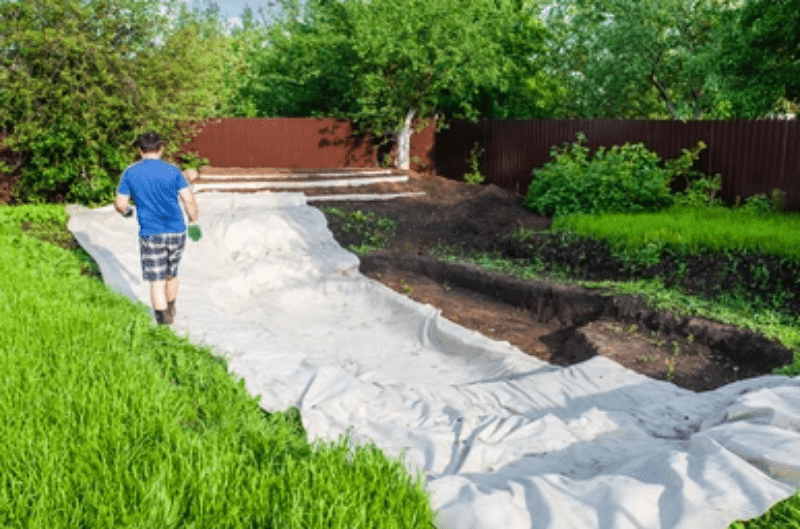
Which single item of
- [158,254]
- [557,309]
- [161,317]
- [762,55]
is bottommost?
[557,309]

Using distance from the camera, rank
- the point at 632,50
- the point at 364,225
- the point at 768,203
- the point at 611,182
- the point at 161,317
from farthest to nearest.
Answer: the point at 632,50 < the point at 364,225 < the point at 611,182 < the point at 768,203 < the point at 161,317

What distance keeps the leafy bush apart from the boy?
24.9 ft

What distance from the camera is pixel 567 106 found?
27094 mm

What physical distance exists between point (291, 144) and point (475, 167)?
16.9 ft

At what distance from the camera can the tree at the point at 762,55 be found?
1423cm

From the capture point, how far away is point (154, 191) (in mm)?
6578

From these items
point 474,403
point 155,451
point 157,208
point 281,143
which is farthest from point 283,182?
point 155,451

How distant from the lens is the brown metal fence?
38.7 feet

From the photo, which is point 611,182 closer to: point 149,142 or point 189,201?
point 189,201

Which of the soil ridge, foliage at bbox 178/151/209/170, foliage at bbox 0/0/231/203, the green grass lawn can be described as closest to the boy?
the green grass lawn

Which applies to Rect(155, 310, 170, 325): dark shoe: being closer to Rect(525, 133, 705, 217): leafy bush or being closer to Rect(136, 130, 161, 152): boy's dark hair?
Rect(136, 130, 161, 152): boy's dark hair

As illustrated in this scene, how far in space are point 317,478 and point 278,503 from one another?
7.9 inches

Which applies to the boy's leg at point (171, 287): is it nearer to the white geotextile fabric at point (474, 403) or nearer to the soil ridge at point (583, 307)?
the white geotextile fabric at point (474, 403)

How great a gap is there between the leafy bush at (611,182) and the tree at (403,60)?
5.15 metres
